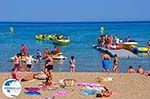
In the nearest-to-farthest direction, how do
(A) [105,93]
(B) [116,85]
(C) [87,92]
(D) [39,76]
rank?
(A) [105,93] → (C) [87,92] → (B) [116,85] → (D) [39,76]

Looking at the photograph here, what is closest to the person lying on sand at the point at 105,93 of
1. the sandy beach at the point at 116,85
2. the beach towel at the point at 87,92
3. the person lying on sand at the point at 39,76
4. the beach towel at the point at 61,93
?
the sandy beach at the point at 116,85

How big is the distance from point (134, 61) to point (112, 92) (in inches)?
600

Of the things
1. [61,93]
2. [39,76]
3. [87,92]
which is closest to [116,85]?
[87,92]

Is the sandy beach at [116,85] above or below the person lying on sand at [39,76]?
below

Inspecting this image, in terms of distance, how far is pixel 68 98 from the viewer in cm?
1532

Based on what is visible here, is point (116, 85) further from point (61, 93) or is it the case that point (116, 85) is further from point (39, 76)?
point (39, 76)

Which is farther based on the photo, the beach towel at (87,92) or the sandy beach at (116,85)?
the beach towel at (87,92)

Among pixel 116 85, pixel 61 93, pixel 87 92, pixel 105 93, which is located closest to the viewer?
pixel 105 93

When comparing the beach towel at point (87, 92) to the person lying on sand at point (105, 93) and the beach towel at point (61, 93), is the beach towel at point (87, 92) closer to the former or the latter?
the person lying on sand at point (105, 93)

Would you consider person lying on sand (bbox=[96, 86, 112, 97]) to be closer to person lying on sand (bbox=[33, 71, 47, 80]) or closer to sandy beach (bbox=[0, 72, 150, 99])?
sandy beach (bbox=[0, 72, 150, 99])

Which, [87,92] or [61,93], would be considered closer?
[61,93]

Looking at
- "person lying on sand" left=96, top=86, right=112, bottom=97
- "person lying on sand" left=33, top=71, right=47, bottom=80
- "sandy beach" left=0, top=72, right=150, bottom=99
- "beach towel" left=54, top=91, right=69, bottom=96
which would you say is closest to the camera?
"person lying on sand" left=96, top=86, right=112, bottom=97

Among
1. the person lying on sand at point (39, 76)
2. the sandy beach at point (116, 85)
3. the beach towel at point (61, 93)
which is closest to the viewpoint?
the sandy beach at point (116, 85)

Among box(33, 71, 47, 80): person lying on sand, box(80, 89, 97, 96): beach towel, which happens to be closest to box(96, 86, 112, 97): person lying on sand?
box(80, 89, 97, 96): beach towel
